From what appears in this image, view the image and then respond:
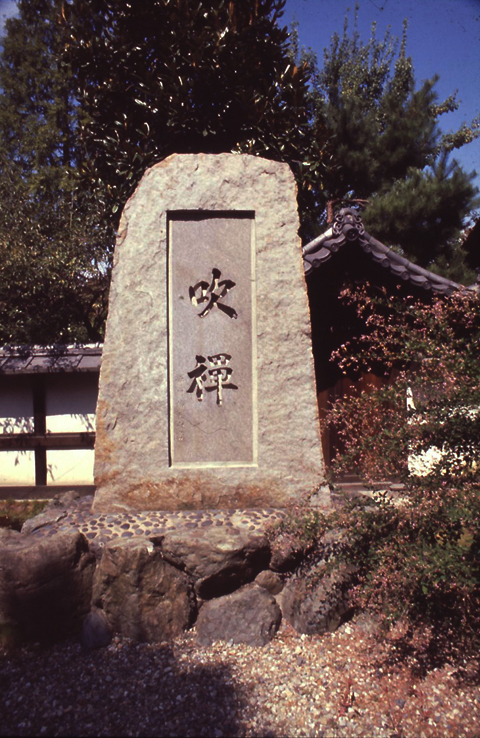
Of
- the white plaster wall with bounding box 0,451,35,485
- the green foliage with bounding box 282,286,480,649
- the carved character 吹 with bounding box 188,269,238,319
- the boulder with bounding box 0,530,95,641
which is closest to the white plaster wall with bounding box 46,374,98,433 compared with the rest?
the white plaster wall with bounding box 0,451,35,485

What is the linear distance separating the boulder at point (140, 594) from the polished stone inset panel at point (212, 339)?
1.08 meters

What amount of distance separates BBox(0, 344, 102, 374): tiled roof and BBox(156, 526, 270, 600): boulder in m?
A: 4.73

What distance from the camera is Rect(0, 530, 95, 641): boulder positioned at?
329 cm

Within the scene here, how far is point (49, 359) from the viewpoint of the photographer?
804 cm

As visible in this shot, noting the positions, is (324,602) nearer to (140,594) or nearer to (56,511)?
(140,594)

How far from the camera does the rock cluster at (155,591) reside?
3.31m

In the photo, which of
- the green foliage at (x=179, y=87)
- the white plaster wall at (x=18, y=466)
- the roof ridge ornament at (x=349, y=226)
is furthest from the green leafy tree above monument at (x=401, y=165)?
the white plaster wall at (x=18, y=466)

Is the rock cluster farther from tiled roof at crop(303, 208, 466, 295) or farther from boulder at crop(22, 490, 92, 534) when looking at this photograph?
tiled roof at crop(303, 208, 466, 295)

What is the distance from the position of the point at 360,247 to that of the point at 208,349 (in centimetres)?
272

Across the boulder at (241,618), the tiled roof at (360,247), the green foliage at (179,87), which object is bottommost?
the boulder at (241,618)

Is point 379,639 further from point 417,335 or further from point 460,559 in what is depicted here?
point 417,335

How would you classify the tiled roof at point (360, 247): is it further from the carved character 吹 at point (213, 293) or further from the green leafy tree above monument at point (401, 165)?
the green leafy tree above monument at point (401, 165)

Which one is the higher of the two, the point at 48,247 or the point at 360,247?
the point at 48,247

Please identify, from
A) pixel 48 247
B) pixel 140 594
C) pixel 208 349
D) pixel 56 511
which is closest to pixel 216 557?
pixel 140 594
